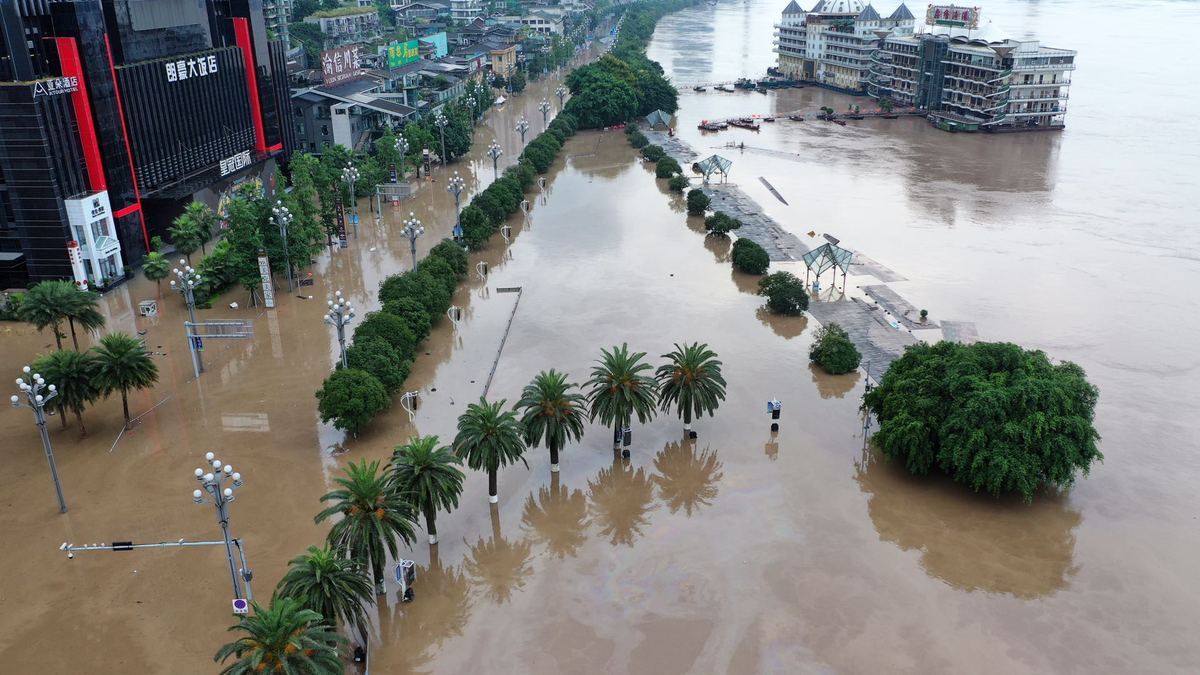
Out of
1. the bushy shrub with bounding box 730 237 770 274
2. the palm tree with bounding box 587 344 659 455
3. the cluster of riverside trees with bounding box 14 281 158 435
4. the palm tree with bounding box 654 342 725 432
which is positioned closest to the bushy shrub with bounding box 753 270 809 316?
the bushy shrub with bounding box 730 237 770 274

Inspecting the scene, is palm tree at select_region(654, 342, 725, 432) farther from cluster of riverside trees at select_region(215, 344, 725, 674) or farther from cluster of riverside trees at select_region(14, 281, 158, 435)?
cluster of riverside trees at select_region(14, 281, 158, 435)

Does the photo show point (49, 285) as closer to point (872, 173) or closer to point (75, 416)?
point (75, 416)

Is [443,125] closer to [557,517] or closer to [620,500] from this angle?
[620,500]

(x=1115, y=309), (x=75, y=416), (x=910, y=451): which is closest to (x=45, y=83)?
(x=75, y=416)

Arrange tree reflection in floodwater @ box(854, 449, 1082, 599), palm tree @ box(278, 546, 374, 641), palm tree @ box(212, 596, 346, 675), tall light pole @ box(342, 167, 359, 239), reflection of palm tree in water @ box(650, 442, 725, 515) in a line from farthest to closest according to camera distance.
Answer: tall light pole @ box(342, 167, 359, 239) → reflection of palm tree in water @ box(650, 442, 725, 515) → tree reflection in floodwater @ box(854, 449, 1082, 599) → palm tree @ box(278, 546, 374, 641) → palm tree @ box(212, 596, 346, 675)

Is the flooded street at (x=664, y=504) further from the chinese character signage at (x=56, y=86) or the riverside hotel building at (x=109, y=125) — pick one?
the chinese character signage at (x=56, y=86)

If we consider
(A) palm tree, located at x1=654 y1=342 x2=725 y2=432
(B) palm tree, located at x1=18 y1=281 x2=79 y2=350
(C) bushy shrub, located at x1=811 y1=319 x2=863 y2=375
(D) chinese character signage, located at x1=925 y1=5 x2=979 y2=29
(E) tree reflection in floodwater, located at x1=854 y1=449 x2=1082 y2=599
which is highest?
(D) chinese character signage, located at x1=925 y1=5 x2=979 y2=29
